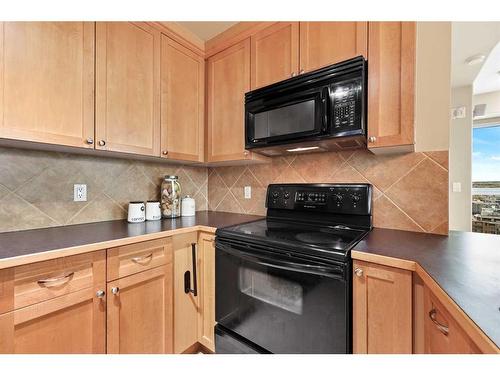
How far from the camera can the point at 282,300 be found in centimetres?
105

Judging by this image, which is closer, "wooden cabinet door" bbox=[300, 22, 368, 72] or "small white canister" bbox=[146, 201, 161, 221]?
"wooden cabinet door" bbox=[300, 22, 368, 72]

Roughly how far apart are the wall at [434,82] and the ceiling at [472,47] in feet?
1.83

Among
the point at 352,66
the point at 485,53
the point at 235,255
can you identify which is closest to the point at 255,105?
the point at 352,66

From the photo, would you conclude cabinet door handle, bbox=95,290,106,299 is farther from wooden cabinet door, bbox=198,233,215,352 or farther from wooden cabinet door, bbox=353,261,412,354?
wooden cabinet door, bbox=353,261,412,354

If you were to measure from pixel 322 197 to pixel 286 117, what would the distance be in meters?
0.58

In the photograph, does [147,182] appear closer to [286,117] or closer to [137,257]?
[137,257]

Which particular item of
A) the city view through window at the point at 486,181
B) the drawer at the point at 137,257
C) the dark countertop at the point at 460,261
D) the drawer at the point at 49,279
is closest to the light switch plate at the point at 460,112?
the city view through window at the point at 486,181

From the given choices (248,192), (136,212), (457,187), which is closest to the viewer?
(136,212)

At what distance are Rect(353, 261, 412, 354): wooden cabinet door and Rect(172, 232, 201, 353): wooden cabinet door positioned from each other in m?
0.94

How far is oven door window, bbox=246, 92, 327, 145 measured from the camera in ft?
4.18

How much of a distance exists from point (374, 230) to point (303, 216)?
1.47 ft

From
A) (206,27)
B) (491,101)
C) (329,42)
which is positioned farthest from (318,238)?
(491,101)

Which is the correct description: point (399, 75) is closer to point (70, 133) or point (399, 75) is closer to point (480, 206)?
point (70, 133)

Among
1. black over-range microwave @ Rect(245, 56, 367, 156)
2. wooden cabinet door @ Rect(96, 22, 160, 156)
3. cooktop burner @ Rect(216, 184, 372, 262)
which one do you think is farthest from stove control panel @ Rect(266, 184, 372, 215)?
wooden cabinet door @ Rect(96, 22, 160, 156)
